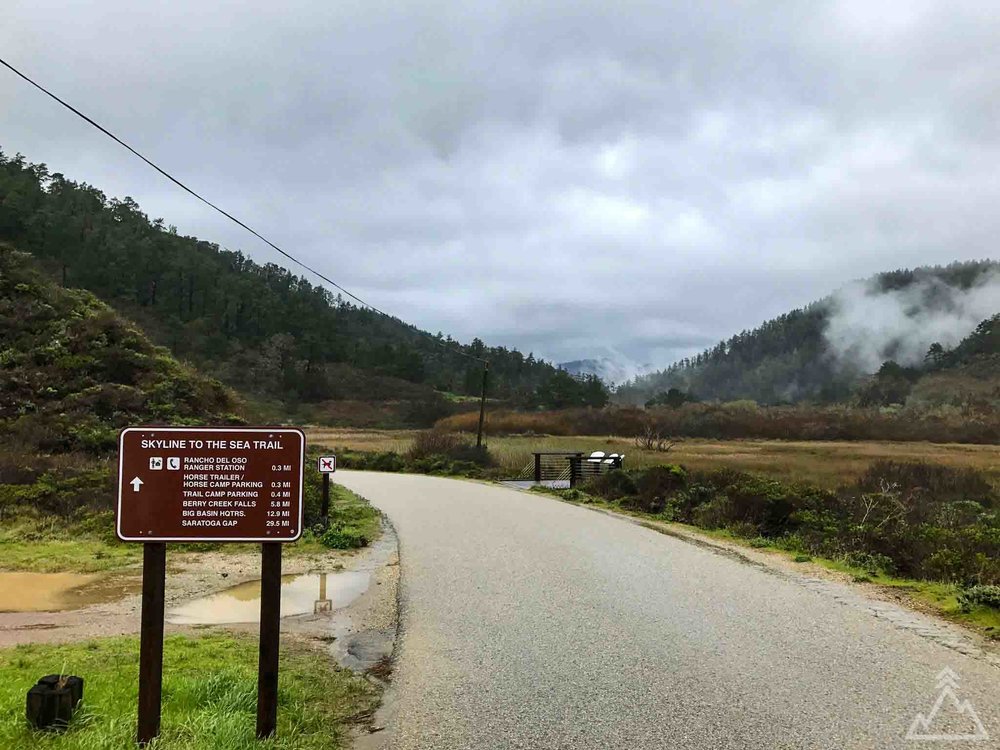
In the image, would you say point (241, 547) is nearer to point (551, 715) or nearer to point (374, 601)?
point (374, 601)

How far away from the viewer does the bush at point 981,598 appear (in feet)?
24.8

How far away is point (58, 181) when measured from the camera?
340 ft

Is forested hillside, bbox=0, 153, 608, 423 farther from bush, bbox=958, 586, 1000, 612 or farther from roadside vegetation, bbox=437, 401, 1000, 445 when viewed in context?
bush, bbox=958, 586, 1000, 612

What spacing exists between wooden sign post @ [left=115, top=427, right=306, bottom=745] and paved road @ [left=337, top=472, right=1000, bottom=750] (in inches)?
50.7

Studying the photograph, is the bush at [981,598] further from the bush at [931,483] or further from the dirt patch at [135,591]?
the bush at [931,483]

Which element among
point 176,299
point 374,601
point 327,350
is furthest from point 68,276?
point 374,601

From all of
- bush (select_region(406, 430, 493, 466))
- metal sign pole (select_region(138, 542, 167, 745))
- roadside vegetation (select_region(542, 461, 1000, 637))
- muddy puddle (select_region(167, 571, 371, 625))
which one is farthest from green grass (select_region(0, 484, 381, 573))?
bush (select_region(406, 430, 493, 466))

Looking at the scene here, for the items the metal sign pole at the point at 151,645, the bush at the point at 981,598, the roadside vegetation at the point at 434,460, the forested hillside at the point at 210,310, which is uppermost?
the forested hillside at the point at 210,310

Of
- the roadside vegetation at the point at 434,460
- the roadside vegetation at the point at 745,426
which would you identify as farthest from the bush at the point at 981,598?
the roadside vegetation at the point at 745,426

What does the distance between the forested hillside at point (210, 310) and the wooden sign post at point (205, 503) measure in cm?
6536

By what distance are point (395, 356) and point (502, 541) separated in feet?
320
